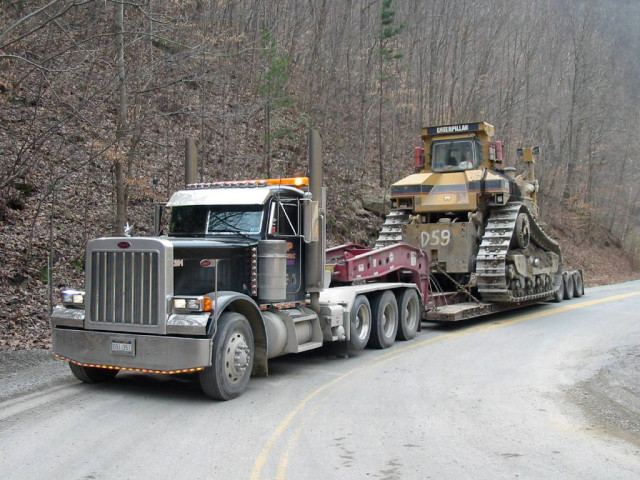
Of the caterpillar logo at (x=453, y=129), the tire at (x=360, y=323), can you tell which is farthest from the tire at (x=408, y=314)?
the caterpillar logo at (x=453, y=129)

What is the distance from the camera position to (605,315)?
16.0 metres

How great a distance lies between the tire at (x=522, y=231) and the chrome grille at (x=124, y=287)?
10.8m

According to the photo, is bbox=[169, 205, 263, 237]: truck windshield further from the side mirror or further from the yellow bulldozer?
the yellow bulldozer

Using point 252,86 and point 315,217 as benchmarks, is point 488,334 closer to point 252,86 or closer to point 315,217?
point 315,217

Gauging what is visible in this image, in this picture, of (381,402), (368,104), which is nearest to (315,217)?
(381,402)

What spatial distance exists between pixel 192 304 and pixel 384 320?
5146 millimetres

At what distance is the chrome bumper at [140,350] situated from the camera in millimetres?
7324

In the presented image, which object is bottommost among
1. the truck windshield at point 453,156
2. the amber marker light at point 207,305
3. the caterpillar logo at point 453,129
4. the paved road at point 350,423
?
the paved road at point 350,423

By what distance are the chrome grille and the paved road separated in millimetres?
1012

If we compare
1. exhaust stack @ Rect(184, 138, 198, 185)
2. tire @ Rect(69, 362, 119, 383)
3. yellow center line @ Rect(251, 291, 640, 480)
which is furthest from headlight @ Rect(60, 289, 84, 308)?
exhaust stack @ Rect(184, 138, 198, 185)

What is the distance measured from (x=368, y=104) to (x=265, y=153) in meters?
7.39

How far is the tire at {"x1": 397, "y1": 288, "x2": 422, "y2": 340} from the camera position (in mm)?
12266

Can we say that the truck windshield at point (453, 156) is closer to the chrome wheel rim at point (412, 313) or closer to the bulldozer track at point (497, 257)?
the bulldozer track at point (497, 257)

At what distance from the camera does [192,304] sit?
24.6 ft
